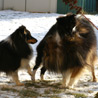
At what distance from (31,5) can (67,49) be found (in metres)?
11.3

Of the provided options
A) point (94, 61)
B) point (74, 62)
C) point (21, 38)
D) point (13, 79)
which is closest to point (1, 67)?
point (13, 79)

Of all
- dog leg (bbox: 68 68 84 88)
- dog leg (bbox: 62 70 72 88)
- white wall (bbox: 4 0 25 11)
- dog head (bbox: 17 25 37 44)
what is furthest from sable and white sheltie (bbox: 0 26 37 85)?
white wall (bbox: 4 0 25 11)

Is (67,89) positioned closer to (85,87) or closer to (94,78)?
(85,87)

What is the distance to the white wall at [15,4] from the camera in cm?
1577

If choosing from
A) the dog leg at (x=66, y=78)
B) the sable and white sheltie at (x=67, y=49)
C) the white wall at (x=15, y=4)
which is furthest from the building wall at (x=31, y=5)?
the dog leg at (x=66, y=78)

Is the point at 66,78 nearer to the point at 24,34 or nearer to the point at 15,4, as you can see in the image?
the point at 24,34

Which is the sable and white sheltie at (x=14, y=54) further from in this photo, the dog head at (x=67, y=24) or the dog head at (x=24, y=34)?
the dog head at (x=67, y=24)

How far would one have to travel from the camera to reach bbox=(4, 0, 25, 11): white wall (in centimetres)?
1577

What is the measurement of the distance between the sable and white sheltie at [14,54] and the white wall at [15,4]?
34.8 ft

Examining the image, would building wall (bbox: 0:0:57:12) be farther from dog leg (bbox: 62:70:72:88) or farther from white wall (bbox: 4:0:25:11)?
dog leg (bbox: 62:70:72:88)

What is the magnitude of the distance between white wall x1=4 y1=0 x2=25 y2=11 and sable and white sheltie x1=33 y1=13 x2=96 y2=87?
10797 mm

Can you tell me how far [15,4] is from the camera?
15859 mm

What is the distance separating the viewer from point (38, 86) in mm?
5422

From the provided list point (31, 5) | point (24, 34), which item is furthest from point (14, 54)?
point (31, 5)
